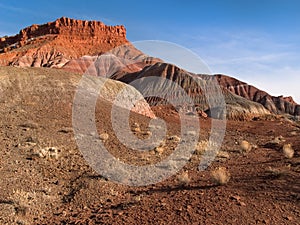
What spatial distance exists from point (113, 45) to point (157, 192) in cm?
13151

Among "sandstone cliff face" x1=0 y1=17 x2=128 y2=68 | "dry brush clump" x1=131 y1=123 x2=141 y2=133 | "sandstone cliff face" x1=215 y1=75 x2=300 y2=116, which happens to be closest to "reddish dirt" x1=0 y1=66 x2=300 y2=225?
"dry brush clump" x1=131 y1=123 x2=141 y2=133

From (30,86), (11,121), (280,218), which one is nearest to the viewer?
(280,218)

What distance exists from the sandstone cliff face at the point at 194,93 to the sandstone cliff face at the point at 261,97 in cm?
2401

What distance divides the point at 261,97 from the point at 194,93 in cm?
4032

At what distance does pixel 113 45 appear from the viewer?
136 meters

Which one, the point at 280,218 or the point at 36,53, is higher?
the point at 36,53

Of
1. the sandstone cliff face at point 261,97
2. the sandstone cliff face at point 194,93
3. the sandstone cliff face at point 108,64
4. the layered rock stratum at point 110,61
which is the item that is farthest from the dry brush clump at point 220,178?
the sandstone cliff face at point 261,97

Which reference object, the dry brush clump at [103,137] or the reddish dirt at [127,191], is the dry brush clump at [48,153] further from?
the dry brush clump at [103,137]

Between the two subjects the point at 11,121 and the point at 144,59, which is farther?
the point at 144,59

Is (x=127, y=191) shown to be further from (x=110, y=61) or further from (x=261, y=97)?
(x=110, y=61)

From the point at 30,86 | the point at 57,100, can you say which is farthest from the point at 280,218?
the point at 30,86

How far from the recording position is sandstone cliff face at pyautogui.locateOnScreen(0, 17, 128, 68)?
102188 mm

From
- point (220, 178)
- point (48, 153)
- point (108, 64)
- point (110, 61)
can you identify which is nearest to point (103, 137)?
point (48, 153)

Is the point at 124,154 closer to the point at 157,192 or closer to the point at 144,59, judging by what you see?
the point at 157,192
